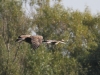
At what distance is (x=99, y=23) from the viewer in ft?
122

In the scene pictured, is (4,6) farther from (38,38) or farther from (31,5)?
(38,38)

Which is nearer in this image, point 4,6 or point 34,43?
point 34,43

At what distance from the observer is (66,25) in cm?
3494

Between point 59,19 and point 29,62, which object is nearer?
point 29,62

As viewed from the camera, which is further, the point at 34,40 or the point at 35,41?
the point at 34,40

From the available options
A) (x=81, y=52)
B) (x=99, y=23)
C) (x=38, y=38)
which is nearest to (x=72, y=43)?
(x=81, y=52)

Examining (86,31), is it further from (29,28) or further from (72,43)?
(29,28)

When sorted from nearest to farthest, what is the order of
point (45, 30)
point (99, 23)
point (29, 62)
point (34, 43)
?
point (34, 43)
point (29, 62)
point (45, 30)
point (99, 23)

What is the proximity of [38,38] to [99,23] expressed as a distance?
20867 millimetres

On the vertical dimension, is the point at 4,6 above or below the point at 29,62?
above

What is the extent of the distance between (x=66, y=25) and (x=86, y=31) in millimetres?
1437

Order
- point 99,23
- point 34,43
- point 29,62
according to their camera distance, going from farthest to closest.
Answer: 1. point 99,23
2. point 29,62
3. point 34,43

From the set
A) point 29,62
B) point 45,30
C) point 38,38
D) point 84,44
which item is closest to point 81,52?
point 84,44

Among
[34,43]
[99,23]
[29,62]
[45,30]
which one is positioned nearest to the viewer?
[34,43]
